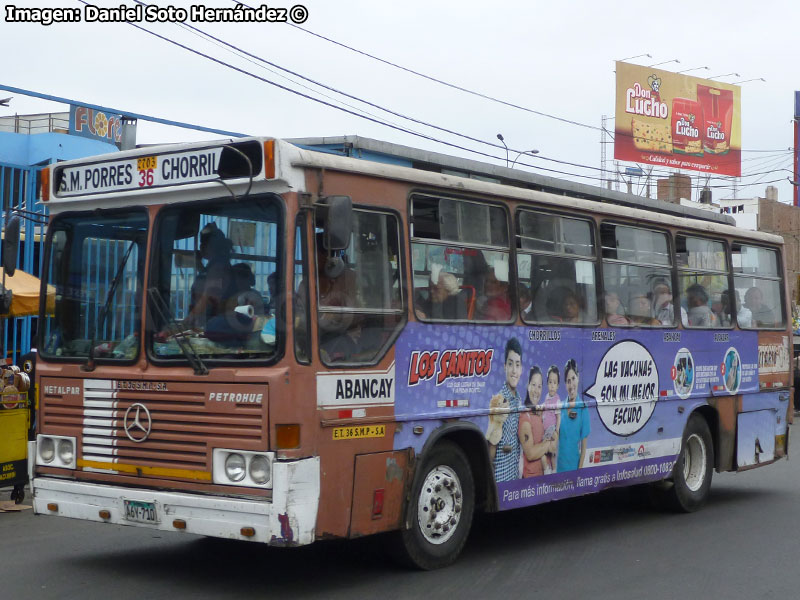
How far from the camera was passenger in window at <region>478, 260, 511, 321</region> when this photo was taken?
829 cm

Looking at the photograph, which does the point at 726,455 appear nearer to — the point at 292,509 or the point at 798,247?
the point at 292,509

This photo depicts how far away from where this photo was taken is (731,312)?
38.3 ft

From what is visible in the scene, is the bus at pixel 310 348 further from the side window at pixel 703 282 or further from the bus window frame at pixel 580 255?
the side window at pixel 703 282

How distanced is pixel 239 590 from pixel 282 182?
2.74 meters

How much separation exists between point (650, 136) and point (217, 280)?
135 feet

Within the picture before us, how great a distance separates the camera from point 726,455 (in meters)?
11.5

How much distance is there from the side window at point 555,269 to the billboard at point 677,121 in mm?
36015

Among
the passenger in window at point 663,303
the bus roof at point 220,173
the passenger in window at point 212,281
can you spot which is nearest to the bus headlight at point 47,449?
the passenger in window at point 212,281

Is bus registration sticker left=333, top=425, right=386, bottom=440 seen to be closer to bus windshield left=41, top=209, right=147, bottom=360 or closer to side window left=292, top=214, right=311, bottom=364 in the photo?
side window left=292, top=214, right=311, bottom=364

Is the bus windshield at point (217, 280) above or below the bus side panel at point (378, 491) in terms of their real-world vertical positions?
above

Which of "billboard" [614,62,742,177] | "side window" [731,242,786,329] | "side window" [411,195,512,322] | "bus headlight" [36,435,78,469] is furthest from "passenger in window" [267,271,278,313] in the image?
"billboard" [614,62,742,177]

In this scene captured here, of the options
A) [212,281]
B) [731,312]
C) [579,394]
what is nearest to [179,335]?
[212,281]

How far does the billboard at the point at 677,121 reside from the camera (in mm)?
45094

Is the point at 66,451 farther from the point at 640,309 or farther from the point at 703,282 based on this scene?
the point at 703,282
